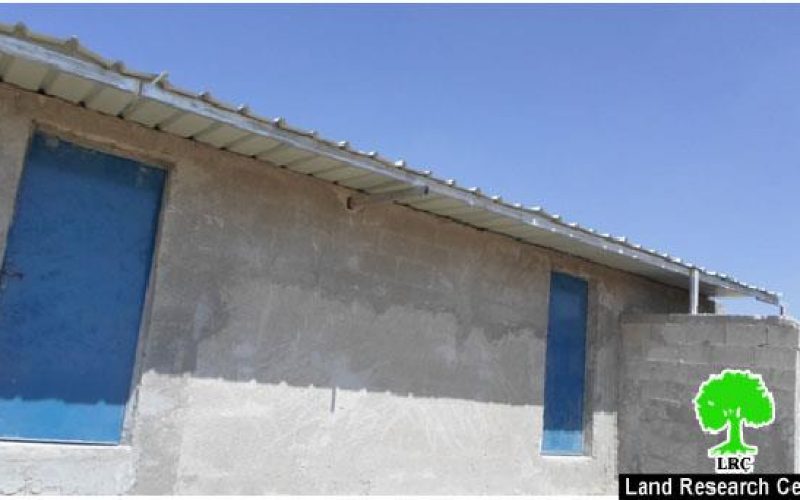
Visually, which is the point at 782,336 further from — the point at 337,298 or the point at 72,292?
the point at 72,292

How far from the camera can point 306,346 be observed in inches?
222

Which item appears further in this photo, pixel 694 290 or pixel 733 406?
pixel 694 290

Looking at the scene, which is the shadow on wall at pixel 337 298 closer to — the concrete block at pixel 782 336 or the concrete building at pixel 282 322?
the concrete building at pixel 282 322

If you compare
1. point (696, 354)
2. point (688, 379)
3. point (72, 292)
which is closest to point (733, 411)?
point (688, 379)

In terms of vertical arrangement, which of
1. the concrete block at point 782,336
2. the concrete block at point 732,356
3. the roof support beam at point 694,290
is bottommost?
the concrete block at point 732,356

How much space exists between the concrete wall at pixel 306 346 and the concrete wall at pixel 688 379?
123cm

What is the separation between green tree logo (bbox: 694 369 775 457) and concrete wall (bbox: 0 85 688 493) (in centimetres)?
168

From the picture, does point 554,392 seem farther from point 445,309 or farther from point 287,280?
point 287,280

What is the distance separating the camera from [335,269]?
590 centimetres

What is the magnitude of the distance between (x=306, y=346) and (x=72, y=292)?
1852 mm

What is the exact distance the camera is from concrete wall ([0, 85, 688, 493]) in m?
4.75

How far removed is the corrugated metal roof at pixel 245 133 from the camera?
3832 millimetres

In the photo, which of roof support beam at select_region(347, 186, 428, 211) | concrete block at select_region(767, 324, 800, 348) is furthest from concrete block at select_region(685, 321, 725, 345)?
roof support beam at select_region(347, 186, 428, 211)

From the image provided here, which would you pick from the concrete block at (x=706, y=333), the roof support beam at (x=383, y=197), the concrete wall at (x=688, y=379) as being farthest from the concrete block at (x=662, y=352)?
the roof support beam at (x=383, y=197)
